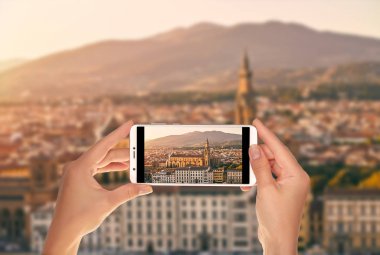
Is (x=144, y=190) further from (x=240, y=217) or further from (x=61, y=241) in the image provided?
(x=240, y=217)

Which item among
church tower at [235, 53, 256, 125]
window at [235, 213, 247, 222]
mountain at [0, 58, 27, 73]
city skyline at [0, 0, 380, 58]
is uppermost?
city skyline at [0, 0, 380, 58]

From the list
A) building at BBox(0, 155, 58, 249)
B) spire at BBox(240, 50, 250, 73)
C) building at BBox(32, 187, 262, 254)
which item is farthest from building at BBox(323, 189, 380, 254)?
building at BBox(0, 155, 58, 249)

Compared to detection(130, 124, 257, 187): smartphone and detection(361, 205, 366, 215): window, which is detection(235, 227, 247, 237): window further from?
detection(130, 124, 257, 187): smartphone

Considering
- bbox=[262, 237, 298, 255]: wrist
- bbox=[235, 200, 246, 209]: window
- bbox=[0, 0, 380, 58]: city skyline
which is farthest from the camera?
bbox=[235, 200, 246, 209]: window

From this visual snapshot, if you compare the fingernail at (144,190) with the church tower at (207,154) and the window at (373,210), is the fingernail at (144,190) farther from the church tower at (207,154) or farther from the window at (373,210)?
the window at (373,210)

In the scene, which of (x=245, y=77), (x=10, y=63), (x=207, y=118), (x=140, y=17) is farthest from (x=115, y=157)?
(x=10, y=63)

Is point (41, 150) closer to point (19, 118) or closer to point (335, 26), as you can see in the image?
point (19, 118)
